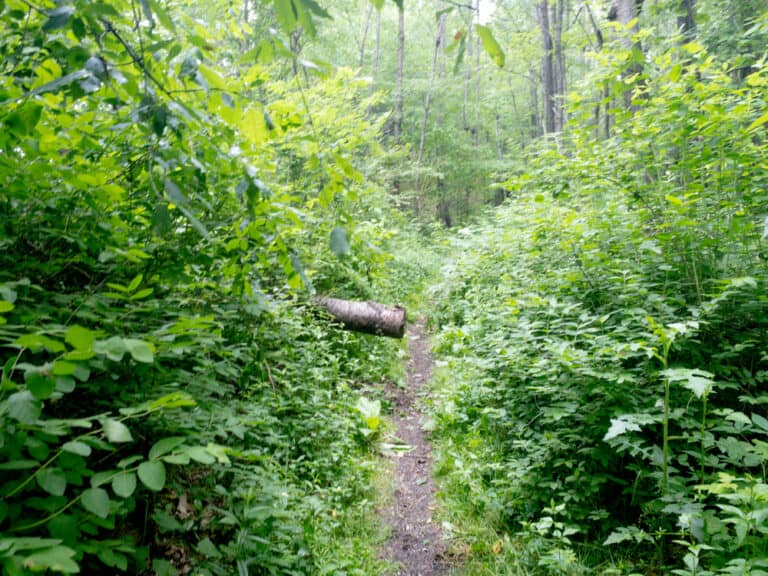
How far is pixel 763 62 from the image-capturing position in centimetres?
337

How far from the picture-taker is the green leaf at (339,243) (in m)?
1.42

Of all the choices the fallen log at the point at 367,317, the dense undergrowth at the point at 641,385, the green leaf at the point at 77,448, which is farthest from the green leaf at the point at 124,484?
the fallen log at the point at 367,317

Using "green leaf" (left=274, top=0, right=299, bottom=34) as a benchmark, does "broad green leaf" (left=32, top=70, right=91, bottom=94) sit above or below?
below

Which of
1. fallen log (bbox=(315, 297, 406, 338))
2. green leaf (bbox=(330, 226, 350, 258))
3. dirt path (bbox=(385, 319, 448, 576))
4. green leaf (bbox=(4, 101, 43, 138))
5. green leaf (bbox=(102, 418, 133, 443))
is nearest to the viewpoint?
green leaf (bbox=(102, 418, 133, 443))

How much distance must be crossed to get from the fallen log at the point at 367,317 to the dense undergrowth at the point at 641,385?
4.20 ft

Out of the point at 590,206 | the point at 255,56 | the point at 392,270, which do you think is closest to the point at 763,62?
the point at 590,206

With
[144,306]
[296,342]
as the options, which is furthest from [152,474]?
[296,342]

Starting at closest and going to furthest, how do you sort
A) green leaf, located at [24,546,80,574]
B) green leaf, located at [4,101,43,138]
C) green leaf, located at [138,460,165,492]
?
1. green leaf, located at [24,546,80,574]
2. green leaf, located at [138,460,165,492]
3. green leaf, located at [4,101,43,138]

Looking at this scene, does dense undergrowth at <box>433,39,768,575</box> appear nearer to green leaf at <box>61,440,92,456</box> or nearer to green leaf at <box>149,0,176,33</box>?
green leaf at <box>61,440,92,456</box>

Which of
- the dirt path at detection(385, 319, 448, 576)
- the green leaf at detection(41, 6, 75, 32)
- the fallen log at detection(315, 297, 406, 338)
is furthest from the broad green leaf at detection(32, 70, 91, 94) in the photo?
the fallen log at detection(315, 297, 406, 338)

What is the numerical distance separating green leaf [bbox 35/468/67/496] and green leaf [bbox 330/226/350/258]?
3.37 ft

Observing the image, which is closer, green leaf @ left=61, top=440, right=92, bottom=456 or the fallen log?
green leaf @ left=61, top=440, right=92, bottom=456

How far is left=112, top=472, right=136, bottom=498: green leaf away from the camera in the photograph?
113 centimetres

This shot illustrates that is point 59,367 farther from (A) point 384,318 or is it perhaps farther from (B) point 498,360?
(A) point 384,318
